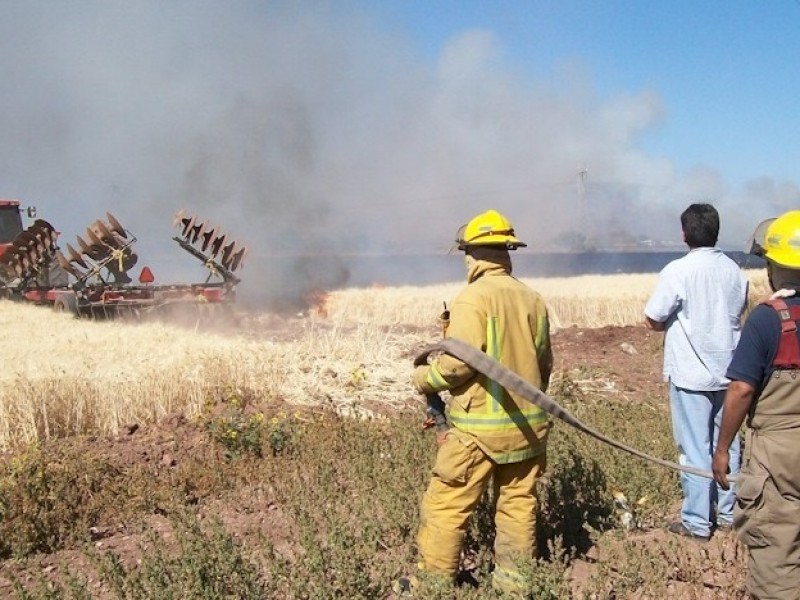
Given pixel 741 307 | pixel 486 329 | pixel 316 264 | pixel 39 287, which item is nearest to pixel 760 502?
pixel 486 329

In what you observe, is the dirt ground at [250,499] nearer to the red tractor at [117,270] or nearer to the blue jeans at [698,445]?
the blue jeans at [698,445]

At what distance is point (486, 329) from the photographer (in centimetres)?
325

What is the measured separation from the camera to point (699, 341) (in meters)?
4.05

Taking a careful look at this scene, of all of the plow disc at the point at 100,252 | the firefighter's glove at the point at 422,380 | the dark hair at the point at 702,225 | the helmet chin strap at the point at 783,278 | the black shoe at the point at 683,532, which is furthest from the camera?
the plow disc at the point at 100,252

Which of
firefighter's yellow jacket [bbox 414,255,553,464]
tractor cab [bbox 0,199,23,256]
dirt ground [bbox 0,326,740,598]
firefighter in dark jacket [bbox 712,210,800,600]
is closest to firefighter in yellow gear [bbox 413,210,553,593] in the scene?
firefighter's yellow jacket [bbox 414,255,553,464]

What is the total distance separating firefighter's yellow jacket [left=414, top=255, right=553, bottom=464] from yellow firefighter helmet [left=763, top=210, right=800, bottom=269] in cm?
101

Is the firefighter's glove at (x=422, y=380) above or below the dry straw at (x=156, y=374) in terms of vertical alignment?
above

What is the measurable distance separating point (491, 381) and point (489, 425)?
189 millimetres

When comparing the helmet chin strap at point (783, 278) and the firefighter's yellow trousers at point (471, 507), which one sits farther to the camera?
the firefighter's yellow trousers at point (471, 507)

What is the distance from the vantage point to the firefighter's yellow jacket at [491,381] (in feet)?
10.6

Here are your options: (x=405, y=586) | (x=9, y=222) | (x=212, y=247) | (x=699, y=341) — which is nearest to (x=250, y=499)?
(x=405, y=586)

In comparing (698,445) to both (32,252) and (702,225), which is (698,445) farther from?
(32,252)

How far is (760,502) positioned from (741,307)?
165 cm

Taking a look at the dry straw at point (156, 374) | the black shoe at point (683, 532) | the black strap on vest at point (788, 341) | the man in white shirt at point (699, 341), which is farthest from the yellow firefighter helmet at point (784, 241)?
the dry straw at point (156, 374)
